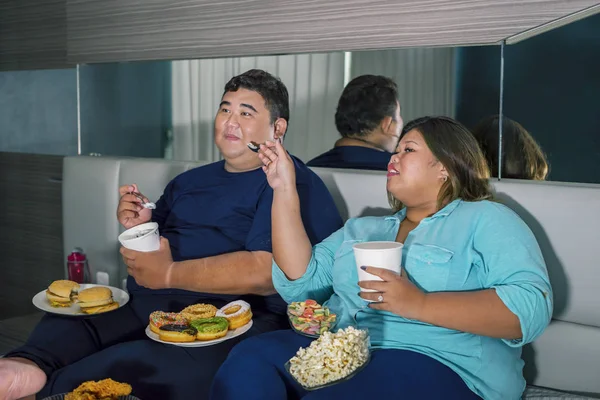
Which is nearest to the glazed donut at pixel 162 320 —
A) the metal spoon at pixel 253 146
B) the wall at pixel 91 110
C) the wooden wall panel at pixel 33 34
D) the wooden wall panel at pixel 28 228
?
the metal spoon at pixel 253 146

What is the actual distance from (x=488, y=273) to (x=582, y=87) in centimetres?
62

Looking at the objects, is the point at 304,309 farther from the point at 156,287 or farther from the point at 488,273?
the point at 156,287

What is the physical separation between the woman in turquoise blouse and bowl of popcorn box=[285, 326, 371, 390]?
33 mm

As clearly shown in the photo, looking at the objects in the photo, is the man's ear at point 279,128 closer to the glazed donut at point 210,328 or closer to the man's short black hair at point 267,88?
the man's short black hair at point 267,88

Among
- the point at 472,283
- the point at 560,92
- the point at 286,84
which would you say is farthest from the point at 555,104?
the point at 286,84

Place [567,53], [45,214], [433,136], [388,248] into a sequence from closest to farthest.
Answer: [388,248] → [433,136] → [567,53] → [45,214]

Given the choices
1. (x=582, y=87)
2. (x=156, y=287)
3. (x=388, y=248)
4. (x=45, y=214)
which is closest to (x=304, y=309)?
(x=388, y=248)

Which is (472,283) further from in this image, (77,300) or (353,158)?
(77,300)

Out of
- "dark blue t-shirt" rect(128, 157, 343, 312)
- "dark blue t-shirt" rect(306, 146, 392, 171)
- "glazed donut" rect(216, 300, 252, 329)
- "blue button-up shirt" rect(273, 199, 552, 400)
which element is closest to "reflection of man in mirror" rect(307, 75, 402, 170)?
"dark blue t-shirt" rect(306, 146, 392, 171)

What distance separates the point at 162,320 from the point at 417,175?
2.50ft

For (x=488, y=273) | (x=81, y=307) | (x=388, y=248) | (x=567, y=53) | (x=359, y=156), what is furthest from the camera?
(x=359, y=156)

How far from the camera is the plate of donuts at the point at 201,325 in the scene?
179 cm

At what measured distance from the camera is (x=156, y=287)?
7.11 feet

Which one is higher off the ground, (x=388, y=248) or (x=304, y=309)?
(x=388, y=248)
